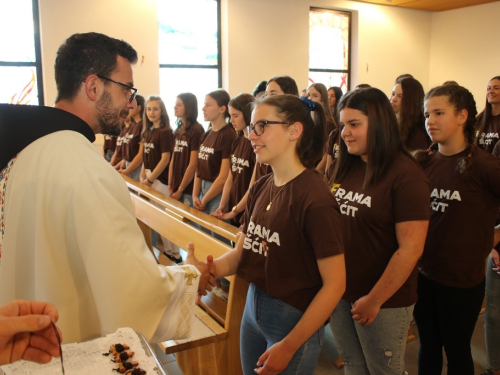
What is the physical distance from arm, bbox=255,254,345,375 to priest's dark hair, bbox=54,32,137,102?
0.97 metres

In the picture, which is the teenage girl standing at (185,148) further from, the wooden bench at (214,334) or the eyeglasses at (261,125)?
the eyeglasses at (261,125)

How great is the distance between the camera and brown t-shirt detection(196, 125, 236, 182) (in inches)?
160

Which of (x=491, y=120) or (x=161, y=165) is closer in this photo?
(x=491, y=120)

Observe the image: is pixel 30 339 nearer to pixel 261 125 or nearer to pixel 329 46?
pixel 261 125

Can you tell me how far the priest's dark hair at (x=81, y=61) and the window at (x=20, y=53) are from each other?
5.72 meters

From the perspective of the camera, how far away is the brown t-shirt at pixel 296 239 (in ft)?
4.84

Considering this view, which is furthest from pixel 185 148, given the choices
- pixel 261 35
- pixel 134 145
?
pixel 261 35

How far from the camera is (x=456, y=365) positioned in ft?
6.65

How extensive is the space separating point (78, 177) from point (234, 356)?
1375 millimetres

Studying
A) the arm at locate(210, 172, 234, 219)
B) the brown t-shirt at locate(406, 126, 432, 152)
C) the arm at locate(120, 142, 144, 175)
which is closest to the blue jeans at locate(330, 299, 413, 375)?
the brown t-shirt at locate(406, 126, 432, 152)

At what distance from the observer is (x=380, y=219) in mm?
1756

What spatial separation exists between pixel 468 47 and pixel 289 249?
32.7 ft

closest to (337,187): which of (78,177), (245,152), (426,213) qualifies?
(426,213)

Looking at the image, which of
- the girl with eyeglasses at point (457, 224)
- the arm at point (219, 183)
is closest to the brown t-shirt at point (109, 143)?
the arm at point (219, 183)
